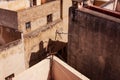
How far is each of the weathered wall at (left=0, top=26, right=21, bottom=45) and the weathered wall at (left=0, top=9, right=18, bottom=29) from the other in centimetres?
98

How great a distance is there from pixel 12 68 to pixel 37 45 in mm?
4661

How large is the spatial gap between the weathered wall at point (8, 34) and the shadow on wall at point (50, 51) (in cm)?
335

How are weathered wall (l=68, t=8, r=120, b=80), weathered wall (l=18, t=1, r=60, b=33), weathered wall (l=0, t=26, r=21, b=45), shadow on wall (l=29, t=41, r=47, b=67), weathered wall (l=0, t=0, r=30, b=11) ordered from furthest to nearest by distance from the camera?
weathered wall (l=0, t=0, r=30, b=11) < shadow on wall (l=29, t=41, r=47, b=67) < weathered wall (l=18, t=1, r=60, b=33) < weathered wall (l=0, t=26, r=21, b=45) < weathered wall (l=68, t=8, r=120, b=80)

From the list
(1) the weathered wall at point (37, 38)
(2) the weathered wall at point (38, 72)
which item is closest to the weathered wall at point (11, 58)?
(1) the weathered wall at point (37, 38)

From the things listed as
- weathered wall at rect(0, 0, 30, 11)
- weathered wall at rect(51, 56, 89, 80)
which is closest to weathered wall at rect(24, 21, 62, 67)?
weathered wall at rect(0, 0, 30, 11)

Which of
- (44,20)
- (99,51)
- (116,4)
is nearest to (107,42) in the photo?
(99,51)

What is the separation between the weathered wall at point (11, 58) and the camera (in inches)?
770

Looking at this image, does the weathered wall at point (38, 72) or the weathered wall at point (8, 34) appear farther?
the weathered wall at point (8, 34)

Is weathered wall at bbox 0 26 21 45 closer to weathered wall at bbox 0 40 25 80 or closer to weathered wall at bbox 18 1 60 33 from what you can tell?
weathered wall at bbox 0 40 25 80

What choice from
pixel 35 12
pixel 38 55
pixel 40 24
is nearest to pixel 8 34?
pixel 35 12

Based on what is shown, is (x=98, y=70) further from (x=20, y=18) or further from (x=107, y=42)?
(x=20, y=18)

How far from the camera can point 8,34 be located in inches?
872

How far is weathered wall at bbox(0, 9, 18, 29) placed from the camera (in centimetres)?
2230

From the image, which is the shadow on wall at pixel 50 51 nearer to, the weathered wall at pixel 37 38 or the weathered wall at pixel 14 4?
the weathered wall at pixel 37 38
